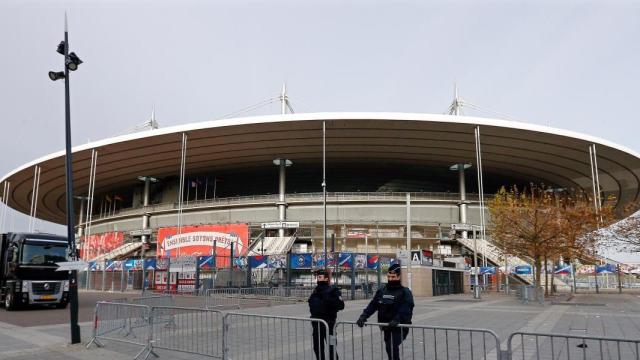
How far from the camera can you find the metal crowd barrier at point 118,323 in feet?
35.0

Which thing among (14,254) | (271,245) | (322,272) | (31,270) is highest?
(271,245)

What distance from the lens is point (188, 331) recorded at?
31.1ft

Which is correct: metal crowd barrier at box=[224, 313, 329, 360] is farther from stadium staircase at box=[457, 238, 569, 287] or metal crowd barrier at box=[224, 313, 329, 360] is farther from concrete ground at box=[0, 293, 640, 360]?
stadium staircase at box=[457, 238, 569, 287]

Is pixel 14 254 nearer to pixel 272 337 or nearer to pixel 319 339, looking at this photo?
pixel 272 337

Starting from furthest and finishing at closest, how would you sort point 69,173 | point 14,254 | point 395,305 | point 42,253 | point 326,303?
point 42,253, point 14,254, point 69,173, point 326,303, point 395,305

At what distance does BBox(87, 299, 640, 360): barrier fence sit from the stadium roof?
3325 centimetres

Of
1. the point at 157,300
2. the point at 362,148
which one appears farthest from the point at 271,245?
the point at 157,300

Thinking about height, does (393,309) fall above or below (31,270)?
below

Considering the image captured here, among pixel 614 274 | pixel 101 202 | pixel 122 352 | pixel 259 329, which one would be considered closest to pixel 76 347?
pixel 122 352

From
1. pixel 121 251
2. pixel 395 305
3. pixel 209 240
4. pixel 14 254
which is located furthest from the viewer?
pixel 121 251

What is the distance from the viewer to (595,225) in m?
31.4

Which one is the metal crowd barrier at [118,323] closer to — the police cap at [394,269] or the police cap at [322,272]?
the police cap at [322,272]

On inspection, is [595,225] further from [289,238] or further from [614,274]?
[289,238]

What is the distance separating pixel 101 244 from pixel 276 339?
54.4 metres
